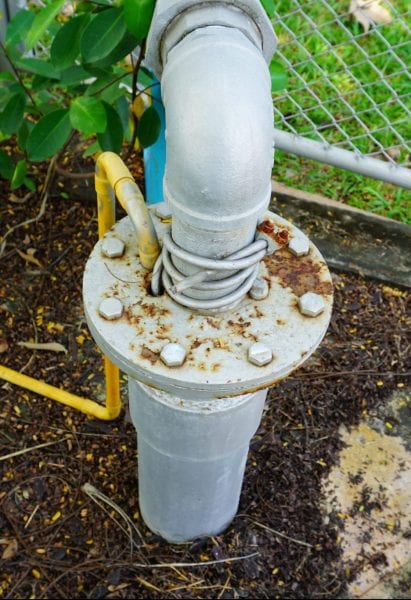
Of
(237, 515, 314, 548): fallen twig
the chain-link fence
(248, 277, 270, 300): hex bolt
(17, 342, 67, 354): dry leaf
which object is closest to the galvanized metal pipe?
(237, 515, 314, 548): fallen twig

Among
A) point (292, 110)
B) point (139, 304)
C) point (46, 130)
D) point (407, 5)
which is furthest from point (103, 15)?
point (407, 5)

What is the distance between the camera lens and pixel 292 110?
343 centimetres

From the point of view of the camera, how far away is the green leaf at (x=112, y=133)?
206cm

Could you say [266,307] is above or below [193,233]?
below

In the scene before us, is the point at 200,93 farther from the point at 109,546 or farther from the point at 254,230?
the point at 109,546

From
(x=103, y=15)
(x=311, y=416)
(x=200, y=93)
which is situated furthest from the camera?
(x=311, y=416)

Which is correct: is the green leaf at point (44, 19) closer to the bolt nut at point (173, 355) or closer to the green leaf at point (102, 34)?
the green leaf at point (102, 34)

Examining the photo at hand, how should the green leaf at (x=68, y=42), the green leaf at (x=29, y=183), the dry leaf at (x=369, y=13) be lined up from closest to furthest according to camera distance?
the green leaf at (x=68, y=42) → the green leaf at (x=29, y=183) → the dry leaf at (x=369, y=13)

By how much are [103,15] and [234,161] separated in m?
0.90

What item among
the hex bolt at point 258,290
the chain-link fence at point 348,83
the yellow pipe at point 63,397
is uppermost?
the hex bolt at point 258,290

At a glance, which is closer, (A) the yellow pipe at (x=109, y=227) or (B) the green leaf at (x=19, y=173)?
(A) the yellow pipe at (x=109, y=227)

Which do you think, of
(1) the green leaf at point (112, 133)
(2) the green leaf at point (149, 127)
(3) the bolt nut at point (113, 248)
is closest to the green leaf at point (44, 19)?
(1) the green leaf at point (112, 133)

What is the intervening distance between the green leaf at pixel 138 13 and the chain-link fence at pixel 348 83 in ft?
4.90

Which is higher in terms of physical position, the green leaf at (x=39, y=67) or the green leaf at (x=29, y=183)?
the green leaf at (x=39, y=67)
